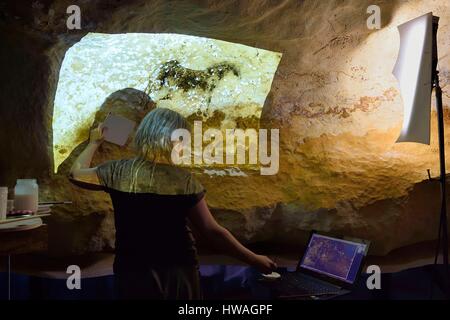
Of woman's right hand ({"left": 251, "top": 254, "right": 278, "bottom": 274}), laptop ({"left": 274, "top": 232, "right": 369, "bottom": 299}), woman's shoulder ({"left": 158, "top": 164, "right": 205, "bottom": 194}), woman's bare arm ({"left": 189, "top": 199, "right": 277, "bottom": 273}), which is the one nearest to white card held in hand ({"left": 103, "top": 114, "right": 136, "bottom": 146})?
woman's shoulder ({"left": 158, "top": 164, "right": 205, "bottom": 194})

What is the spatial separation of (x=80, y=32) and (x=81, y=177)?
2.64 ft

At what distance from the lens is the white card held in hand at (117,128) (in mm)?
2279

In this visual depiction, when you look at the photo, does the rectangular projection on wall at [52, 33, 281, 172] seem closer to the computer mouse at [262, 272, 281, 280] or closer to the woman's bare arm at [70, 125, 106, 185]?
the woman's bare arm at [70, 125, 106, 185]

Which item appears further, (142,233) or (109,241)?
(109,241)

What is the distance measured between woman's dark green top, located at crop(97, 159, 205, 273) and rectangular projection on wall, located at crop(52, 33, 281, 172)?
39cm

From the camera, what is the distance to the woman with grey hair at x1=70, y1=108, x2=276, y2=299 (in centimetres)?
206

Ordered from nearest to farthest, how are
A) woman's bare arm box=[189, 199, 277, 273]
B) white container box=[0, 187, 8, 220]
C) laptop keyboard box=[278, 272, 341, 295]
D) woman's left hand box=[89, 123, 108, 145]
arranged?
laptop keyboard box=[278, 272, 341, 295] < white container box=[0, 187, 8, 220] < woman's bare arm box=[189, 199, 277, 273] < woman's left hand box=[89, 123, 108, 145]

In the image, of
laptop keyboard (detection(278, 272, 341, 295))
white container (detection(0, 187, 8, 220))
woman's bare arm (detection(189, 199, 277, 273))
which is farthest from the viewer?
woman's bare arm (detection(189, 199, 277, 273))

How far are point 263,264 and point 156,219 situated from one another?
55cm

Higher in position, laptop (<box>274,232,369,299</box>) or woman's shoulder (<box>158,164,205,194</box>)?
woman's shoulder (<box>158,164,205,194</box>)

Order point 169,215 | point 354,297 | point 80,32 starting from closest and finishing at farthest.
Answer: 1. point 169,215
2. point 354,297
3. point 80,32

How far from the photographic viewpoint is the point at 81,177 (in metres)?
2.19
